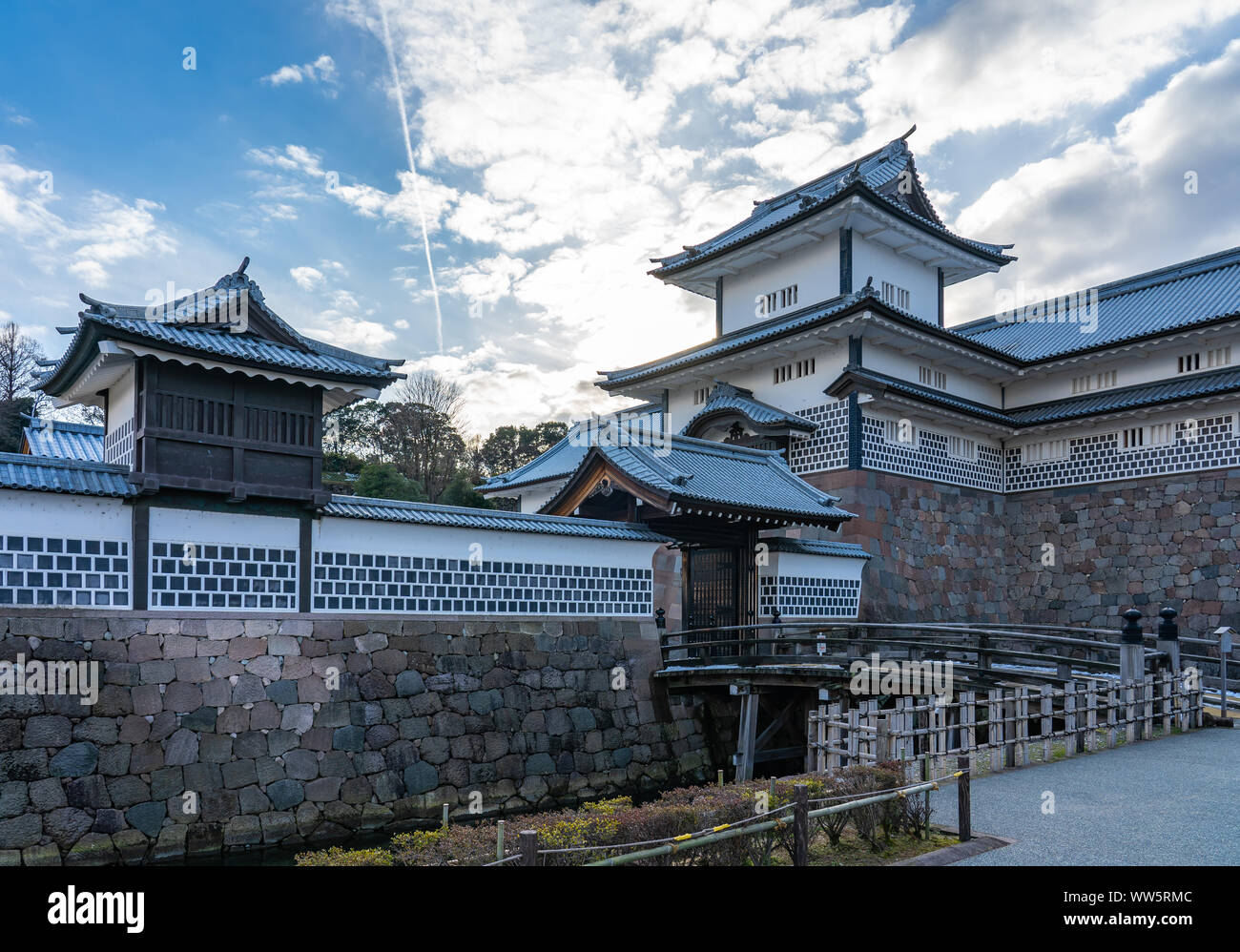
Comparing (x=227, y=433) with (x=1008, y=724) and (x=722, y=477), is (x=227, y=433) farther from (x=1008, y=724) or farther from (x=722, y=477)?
(x=1008, y=724)

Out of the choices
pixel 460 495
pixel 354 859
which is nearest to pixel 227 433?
pixel 354 859

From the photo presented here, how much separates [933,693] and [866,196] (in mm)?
14234

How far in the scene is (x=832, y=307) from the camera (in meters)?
23.3

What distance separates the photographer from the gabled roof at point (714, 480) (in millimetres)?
16453

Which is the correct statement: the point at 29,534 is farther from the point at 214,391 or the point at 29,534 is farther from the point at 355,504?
the point at 355,504

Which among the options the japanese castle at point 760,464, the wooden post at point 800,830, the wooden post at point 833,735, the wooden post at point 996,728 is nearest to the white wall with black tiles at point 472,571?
the japanese castle at point 760,464

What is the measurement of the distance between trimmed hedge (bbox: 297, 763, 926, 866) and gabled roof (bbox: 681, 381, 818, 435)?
15.1 meters

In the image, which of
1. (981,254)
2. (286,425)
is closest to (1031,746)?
(286,425)

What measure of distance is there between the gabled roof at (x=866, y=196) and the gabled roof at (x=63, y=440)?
17150mm

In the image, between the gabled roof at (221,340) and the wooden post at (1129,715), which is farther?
the wooden post at (1129,715)

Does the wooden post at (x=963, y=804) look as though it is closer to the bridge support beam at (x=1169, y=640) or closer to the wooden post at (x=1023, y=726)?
the wooden post at (x=1023, y=726)

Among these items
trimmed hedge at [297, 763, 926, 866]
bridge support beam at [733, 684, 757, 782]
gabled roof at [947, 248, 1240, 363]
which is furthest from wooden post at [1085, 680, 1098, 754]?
gabled roof at [947, 248, 1240, 363]

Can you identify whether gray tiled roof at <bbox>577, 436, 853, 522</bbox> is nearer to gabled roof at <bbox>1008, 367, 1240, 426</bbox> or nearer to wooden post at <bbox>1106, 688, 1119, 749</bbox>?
wooden post at <bbox>1106, 688, 1119, 749</bbox>

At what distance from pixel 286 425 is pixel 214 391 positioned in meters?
1.15
